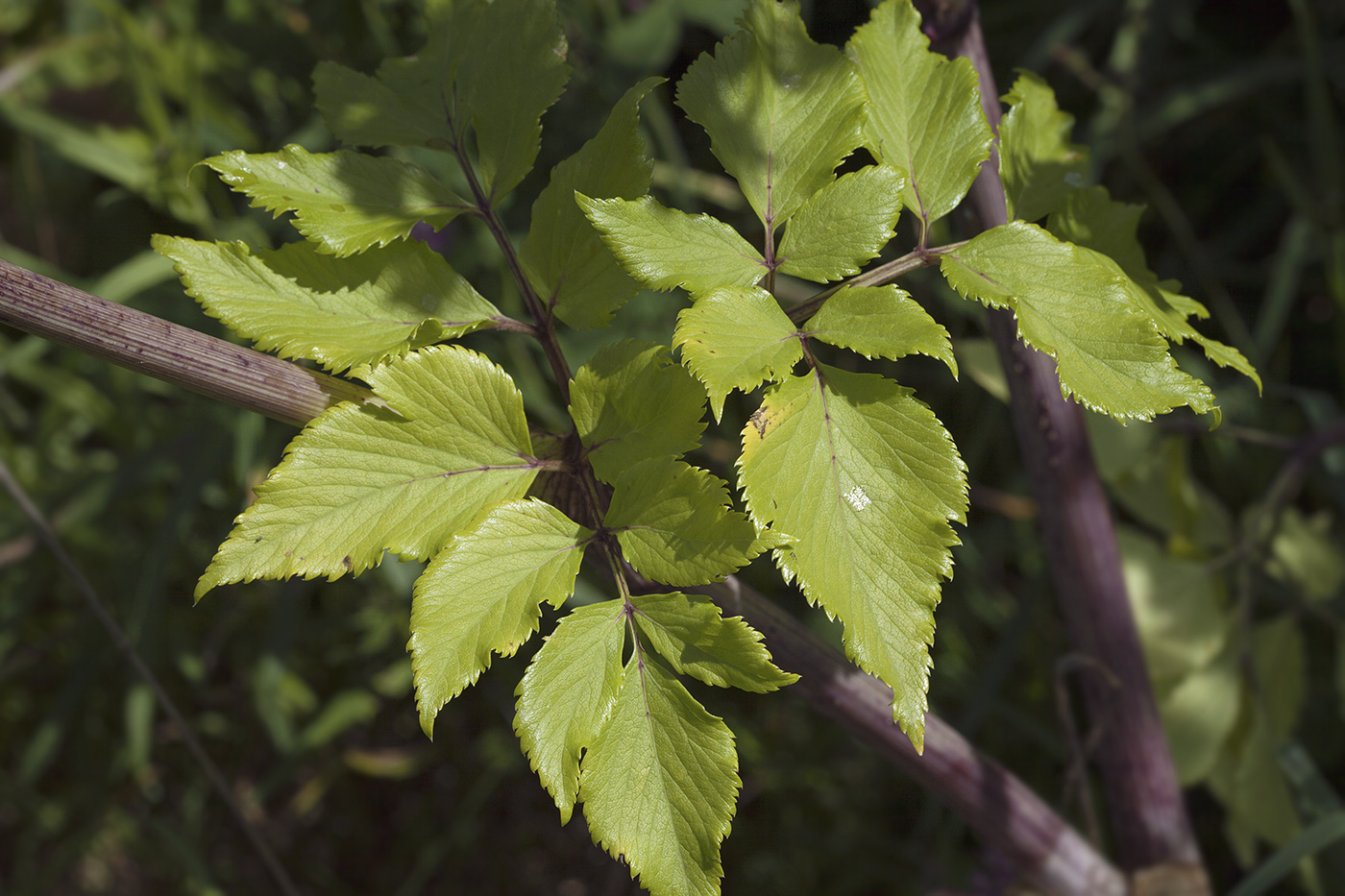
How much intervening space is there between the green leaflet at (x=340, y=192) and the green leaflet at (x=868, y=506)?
243 millimetres

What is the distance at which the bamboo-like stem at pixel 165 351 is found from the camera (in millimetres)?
462

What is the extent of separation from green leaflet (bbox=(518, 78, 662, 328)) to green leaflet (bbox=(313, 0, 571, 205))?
38 mm

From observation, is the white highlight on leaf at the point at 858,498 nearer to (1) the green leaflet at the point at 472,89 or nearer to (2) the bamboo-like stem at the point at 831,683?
(2) the bamboo-like stem at the point at 831,683

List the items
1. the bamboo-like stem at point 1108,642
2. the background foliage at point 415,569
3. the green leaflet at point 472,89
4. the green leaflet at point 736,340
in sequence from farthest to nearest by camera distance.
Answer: the background foliage at point 415,569
the bamboo-like stem at point 1108,642
the green leaflet at point 472,89
the green leaflet at point 736,340

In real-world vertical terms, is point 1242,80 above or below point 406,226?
below

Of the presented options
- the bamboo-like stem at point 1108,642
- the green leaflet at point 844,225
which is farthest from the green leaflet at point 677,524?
the bamboo-like stem at point 1108,642

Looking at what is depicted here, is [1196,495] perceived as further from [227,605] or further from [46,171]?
[46,171]

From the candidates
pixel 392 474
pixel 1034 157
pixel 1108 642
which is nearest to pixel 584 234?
pixel 392 474

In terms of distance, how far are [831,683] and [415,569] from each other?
0.76 meters

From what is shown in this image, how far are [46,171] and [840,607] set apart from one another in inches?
79.1

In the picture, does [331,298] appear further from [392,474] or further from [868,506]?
[868,506]

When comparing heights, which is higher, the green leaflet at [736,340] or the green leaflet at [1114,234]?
the green leaflet at [736,340]

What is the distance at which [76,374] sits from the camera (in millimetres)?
1592

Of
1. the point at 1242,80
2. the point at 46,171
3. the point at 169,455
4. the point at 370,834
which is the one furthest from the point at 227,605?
the point at 1242,80
